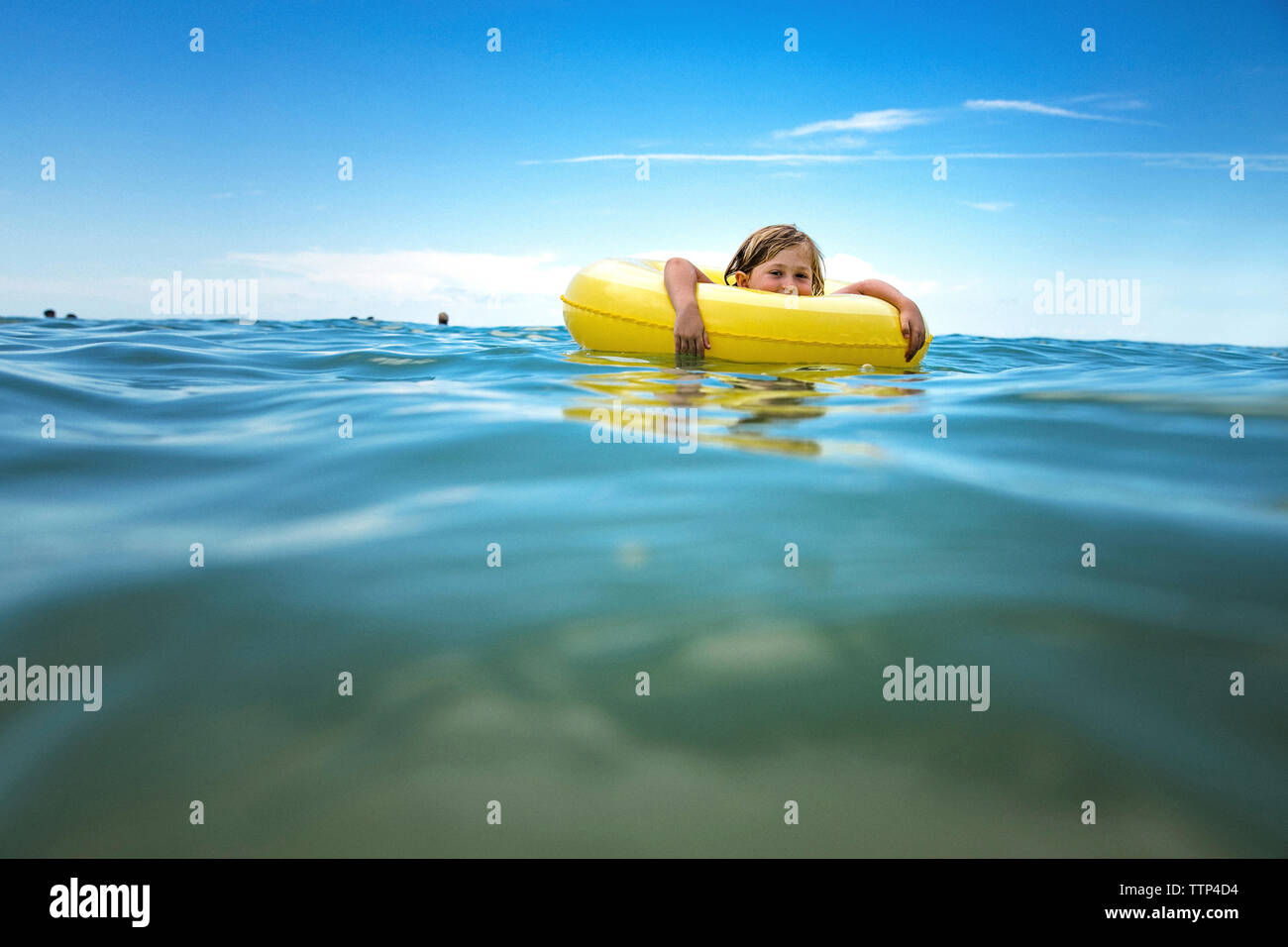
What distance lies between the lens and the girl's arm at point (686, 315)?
18.4 ft

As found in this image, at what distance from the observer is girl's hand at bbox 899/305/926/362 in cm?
599

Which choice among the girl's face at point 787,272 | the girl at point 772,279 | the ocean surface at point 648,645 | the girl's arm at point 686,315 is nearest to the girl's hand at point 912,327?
the girl at point 772,279

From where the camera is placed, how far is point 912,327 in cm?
598

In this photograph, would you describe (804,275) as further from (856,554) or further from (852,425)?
(856,554)

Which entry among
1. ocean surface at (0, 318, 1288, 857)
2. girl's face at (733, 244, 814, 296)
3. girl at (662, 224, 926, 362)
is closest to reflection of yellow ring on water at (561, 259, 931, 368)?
girl at (662, 224, 926, 362)

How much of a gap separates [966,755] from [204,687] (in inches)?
56.6

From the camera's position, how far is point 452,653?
1530mm

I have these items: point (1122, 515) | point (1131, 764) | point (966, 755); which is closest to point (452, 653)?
point (966, 755)

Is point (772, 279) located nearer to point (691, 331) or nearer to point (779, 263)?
point (779, 263)

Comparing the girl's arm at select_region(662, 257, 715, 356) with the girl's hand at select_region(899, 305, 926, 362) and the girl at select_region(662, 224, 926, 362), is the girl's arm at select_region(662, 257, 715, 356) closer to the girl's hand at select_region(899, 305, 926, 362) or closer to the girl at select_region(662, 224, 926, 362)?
the girl at select_region(662, 224, 926, 362)

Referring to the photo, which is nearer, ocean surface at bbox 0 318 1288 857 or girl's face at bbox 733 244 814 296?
ocean surface at bbox 0 318 1288 857

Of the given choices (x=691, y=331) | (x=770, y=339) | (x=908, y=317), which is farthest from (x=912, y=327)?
(x=691, y=331)

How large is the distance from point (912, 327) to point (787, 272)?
48.6 inches
